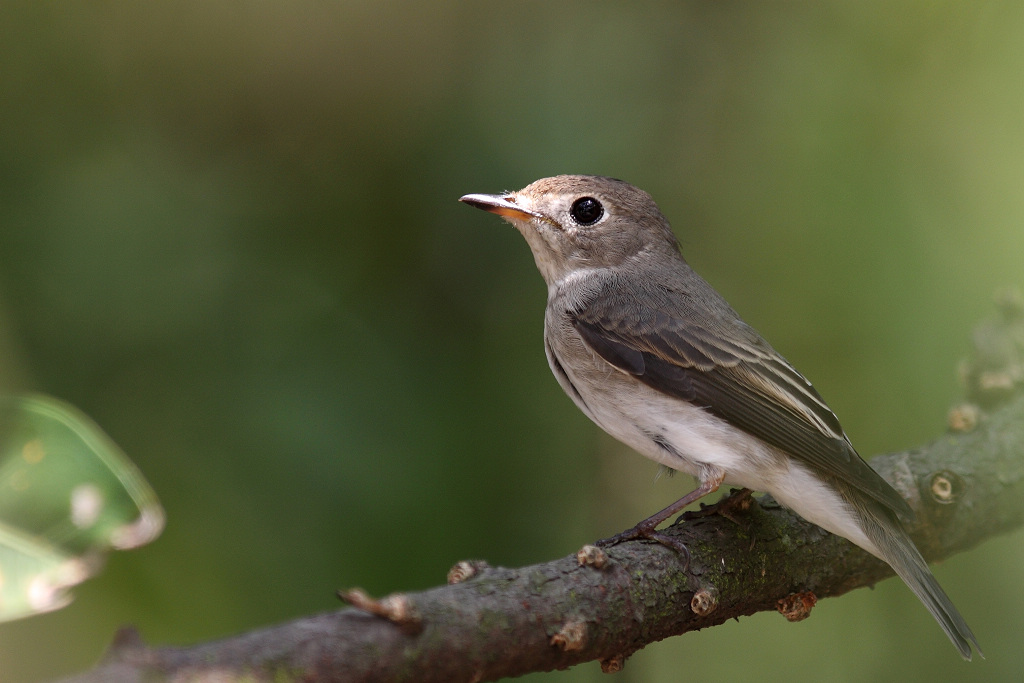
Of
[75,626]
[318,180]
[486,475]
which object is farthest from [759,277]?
[75,626]

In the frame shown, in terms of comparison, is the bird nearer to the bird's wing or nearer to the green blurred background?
the bird's wing

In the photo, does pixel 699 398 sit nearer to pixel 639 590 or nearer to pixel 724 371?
pixel 724 371

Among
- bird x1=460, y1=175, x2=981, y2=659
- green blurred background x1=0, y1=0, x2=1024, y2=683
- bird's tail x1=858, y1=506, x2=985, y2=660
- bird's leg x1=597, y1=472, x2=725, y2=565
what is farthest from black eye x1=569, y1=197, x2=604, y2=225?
bird's tail x1=858, y1=506, x2=985, y2=660

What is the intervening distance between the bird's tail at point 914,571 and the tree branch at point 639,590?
0.23 meters

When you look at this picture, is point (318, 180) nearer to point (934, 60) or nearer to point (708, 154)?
point (708, 154)

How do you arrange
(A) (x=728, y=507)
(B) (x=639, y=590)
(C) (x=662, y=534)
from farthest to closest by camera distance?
1. (A) (x=728, y=507)
2. (C) (x=662, y=534)
3. (B) (x=639, y=590)

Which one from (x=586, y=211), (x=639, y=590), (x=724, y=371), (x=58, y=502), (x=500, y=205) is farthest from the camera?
(x=586, y=211)

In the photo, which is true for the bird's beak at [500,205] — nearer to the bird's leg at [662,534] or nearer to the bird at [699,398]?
the bird at [699,398]

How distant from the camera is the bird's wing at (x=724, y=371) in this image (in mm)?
2781

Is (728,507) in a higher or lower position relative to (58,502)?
higher

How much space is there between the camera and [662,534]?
265 centimetres

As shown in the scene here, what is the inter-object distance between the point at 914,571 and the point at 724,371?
0.90m

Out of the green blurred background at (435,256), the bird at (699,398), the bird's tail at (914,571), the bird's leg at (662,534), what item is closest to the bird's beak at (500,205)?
the bird at (699,398)

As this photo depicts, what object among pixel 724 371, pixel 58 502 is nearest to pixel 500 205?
pixel 724 371
